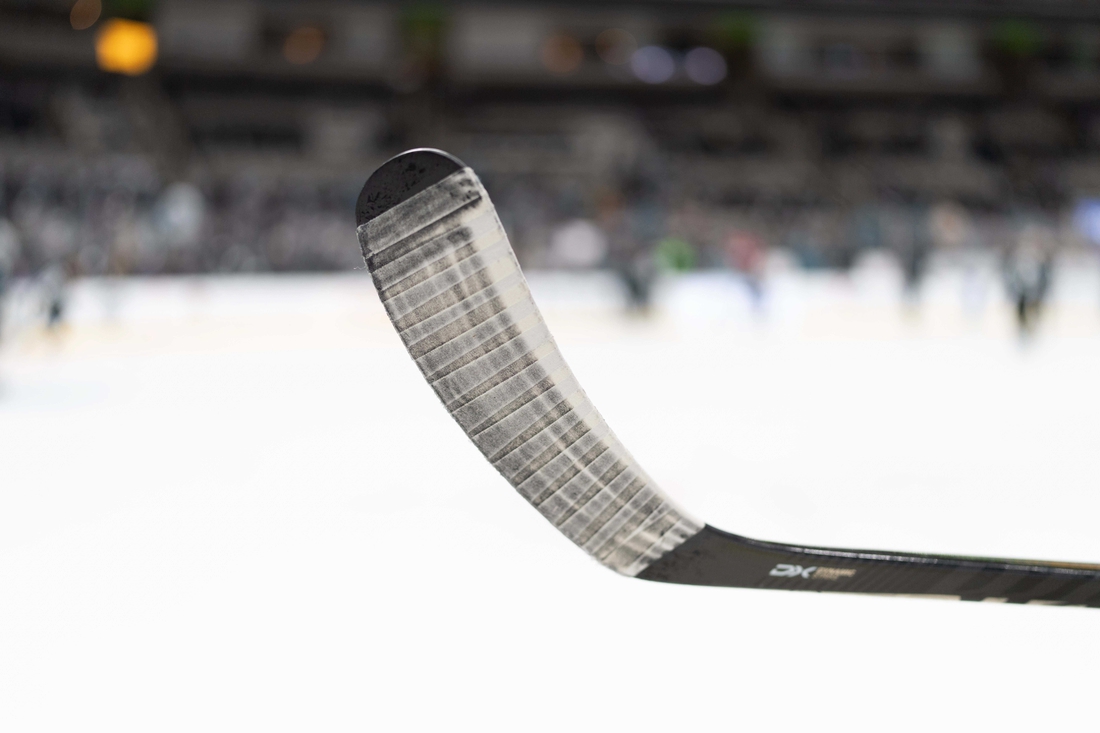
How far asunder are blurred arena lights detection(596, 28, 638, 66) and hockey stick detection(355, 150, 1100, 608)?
21268 millimetres

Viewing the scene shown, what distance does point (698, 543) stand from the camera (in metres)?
1.19

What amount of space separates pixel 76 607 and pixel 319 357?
162 inches

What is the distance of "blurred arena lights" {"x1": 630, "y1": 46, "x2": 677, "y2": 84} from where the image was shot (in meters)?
21.0

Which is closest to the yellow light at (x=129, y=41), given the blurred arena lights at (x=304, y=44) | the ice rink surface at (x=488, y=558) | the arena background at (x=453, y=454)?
the arena background at (x=453, y=454)

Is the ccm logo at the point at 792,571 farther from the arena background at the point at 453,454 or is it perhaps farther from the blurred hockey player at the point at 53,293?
the blurred hockey player at the point at 53,293

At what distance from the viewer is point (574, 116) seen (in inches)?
766

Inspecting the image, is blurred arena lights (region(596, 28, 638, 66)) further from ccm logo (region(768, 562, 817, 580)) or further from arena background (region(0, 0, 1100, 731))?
ccm logo (region(768, 562, 817, 580))

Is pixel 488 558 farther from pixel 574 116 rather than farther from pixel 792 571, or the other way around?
pixel 574 116

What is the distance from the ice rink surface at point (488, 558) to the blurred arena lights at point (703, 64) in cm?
1810

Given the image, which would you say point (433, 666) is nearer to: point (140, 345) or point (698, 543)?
point (698, 543)

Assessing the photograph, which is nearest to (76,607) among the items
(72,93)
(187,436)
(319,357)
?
(187,436)

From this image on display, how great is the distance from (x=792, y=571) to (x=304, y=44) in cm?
2085

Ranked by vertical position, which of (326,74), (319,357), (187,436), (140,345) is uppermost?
(326,74)

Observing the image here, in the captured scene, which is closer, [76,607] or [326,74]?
[76,607]
